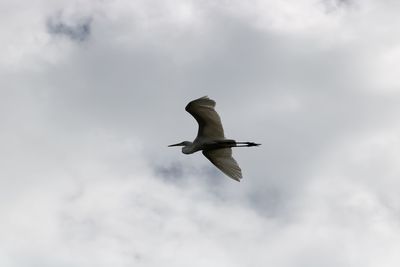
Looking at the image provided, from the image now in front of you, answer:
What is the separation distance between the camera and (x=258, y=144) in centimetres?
4856

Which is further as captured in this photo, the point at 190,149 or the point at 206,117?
the point at 190,149

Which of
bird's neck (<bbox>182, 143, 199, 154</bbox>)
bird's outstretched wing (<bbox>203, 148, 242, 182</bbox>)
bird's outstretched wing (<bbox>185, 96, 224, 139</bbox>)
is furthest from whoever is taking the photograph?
bird's neck (<bbox>182, 143, 199, 154</bbox>)

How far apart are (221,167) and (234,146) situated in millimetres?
1170

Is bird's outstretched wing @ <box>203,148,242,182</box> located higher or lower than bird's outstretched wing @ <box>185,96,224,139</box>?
lower

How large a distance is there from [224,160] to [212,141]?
1.03 meters

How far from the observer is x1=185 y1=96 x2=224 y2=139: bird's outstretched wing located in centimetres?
4725

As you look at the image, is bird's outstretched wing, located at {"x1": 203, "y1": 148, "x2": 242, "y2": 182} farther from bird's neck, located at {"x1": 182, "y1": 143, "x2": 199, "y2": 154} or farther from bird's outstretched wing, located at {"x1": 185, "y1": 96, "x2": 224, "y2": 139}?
bird's outstretched wing, located at {"x1": 185, "y1": 96, "x2": 224, "y2": 139}

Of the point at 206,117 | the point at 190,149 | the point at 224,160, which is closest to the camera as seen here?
the point at 206,117

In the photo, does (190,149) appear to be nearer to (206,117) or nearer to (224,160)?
(224,160)

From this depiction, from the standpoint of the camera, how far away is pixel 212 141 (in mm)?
48719

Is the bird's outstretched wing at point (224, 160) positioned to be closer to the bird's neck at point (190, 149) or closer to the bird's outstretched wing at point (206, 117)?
the bird's neck at point (190, 149)

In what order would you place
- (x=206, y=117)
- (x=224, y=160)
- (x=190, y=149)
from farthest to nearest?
(x=190, y=149) → (x=224, y=160) → (x=206, y=117)

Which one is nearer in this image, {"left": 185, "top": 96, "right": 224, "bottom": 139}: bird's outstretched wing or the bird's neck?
{"left": 185, "top": 96, "right": 224, "bottom": 139}: bird's outstretched wing

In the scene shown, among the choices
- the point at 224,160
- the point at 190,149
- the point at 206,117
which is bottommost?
the point at 224,160
